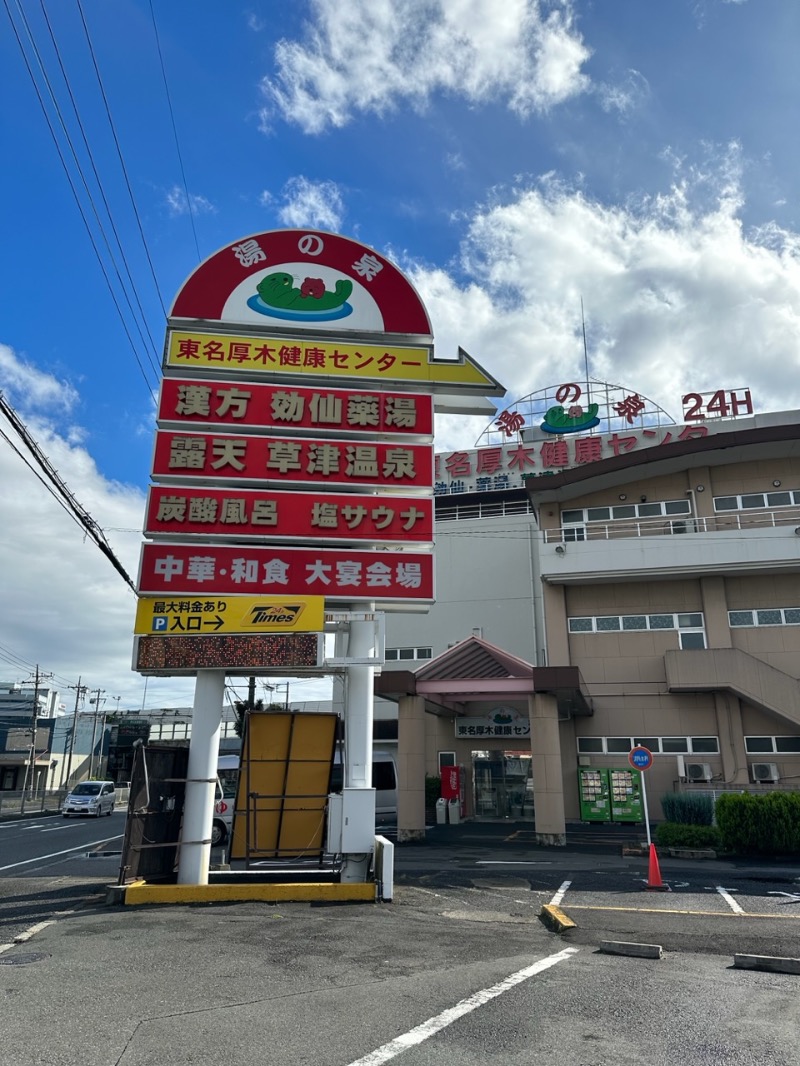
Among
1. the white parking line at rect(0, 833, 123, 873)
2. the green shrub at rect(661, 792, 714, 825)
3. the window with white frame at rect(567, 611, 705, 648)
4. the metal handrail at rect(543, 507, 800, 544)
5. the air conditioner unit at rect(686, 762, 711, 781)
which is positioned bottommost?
the white parking line at rect(0, 833, 123, 873)

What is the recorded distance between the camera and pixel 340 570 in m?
11.6

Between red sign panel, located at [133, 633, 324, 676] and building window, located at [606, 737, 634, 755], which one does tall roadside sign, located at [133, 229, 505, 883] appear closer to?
red sign panel, located at [133, 633, 324, 676]

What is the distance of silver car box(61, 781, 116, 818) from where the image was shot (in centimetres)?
3262

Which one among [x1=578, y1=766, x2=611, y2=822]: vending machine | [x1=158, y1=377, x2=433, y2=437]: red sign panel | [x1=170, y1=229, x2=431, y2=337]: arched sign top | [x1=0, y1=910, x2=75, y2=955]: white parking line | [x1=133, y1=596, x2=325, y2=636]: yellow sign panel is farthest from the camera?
[x1=578, y1=766, x2=611, y2=822]: vending machine

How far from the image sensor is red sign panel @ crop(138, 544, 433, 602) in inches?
444

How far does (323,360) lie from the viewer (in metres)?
12.6

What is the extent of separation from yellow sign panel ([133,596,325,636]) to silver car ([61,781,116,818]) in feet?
86.5

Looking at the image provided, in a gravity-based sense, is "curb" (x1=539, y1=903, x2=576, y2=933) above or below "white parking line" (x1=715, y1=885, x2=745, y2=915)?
above

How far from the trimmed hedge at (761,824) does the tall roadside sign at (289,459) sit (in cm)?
1008

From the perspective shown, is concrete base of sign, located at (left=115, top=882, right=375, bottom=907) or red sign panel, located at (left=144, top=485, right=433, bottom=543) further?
red sign panel, located at (left=144, top=485, right=433, bottom=543)

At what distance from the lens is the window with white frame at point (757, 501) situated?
82.7ft

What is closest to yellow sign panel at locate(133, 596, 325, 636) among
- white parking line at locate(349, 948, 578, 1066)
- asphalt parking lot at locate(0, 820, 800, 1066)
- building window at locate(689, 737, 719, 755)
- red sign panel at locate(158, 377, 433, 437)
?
red sign panel at locate(158, 377, 433, 437)

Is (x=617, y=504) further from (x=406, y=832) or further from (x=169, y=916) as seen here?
(x=169, y=916)

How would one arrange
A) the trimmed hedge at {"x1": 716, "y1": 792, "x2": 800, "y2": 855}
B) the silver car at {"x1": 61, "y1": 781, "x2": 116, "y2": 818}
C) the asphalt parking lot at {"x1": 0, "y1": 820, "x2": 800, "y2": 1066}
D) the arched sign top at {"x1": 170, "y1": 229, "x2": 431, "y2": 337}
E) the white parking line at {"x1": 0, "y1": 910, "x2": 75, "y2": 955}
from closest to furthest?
the asphalt parking lot at {"x1": 0, "y1": 820, "x2": 800, "y2": 1066}, the white parking line at {"x1": 0, "y1": 910, "x2": 75, "y2": 955}, the arched sign top at {"x1": 170, "y1": 229, "x2": 431, "y2": 337}, the trimmed hedge at {"x1": 716, "y1": 792, "x2": 800, "y2": 855}, the silver car at {"x1": 61, "y1": 781, "x2": 116, "y2": 818}
